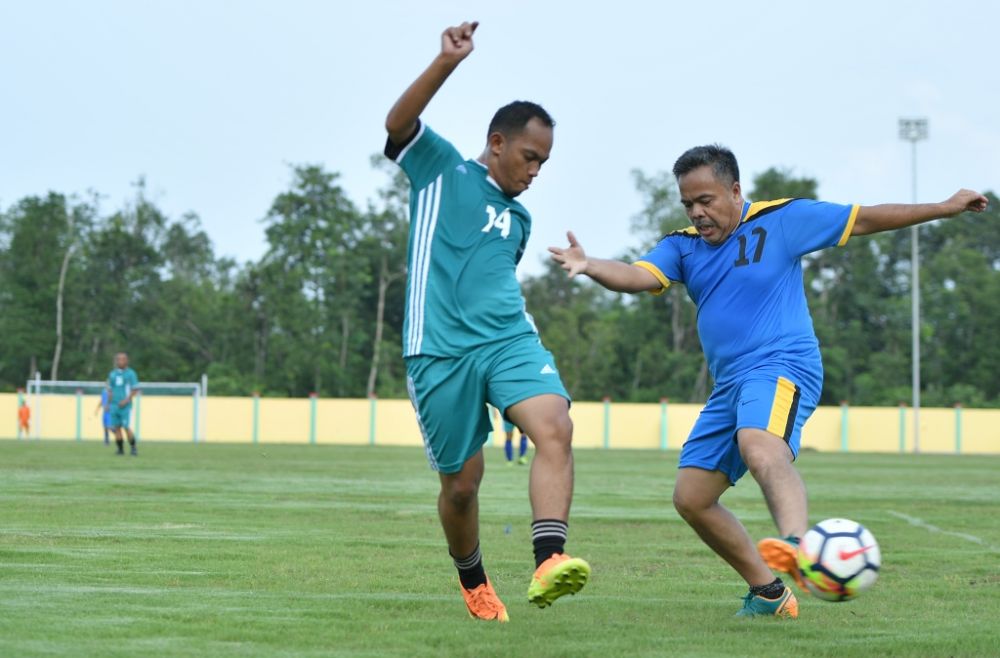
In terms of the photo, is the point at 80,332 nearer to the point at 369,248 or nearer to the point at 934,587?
the point at 369,248

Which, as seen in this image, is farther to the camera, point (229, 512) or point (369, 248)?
point (369, 248)

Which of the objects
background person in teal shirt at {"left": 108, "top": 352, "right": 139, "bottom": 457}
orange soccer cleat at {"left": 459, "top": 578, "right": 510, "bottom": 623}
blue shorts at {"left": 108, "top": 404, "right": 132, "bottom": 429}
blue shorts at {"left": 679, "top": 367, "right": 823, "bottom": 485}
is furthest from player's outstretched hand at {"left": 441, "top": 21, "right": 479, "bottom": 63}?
blue shorts at {"left": 108, "top": 404, "right": 132, "bottom": 429}

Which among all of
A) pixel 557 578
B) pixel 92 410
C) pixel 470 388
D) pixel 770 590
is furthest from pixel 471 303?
pixel 92 410

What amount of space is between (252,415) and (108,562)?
42374 millimetres

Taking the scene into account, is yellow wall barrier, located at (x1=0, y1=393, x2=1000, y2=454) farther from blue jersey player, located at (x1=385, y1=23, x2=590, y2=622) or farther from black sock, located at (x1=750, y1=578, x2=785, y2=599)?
blue jersey player, located at (x1=385, y1=23, x2=590, y2=622)

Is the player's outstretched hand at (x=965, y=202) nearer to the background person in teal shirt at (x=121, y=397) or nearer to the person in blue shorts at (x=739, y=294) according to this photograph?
the person in blue shorts at (x=739, y=294)

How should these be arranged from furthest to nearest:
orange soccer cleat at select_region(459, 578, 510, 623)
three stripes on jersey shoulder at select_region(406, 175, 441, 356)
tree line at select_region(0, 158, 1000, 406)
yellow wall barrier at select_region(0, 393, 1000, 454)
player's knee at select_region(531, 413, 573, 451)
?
tree line at select_region(0, 158, 1000, 406) < yellow wall barrier at select_region(0, 393, 1000, 454) < orange soccer cleat at select_region(459, 578, 510, 623) < three stripes on jersey shoulder at select_region(406, 175, 441, 356) < player's knee at select_region(531, 413, 573, 451)

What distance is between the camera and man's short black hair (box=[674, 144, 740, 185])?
6480mm

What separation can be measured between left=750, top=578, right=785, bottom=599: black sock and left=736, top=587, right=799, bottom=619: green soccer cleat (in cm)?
1

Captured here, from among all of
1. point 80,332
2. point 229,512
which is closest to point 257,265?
point 80,332

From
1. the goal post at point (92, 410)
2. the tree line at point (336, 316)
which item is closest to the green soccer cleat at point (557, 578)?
the goal post at point (92, 410)

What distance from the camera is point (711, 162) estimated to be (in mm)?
6488

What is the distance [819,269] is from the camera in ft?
245

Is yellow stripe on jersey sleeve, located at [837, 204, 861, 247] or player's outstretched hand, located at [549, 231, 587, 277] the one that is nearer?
player's outstretched hand, located at [549, 231, 587, 277]
